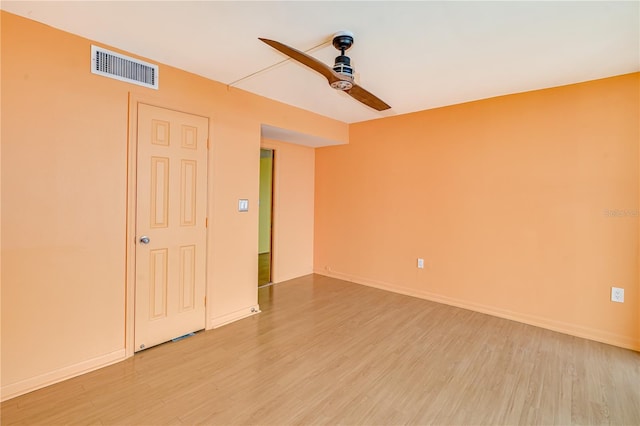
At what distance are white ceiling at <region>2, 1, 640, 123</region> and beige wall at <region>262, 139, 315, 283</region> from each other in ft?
6.04

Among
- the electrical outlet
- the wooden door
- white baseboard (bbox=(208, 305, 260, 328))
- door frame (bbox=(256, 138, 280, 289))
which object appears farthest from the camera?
door frame (bbox=(256, 138, 280, 289))

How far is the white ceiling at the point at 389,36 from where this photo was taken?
1.83 m

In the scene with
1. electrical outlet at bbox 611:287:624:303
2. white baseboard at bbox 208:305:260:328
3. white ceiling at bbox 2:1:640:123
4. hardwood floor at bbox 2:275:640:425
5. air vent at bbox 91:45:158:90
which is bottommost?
hardwood floor at bbox 2:275:640:425

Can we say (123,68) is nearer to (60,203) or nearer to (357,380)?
(60,203)

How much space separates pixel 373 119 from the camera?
443cm

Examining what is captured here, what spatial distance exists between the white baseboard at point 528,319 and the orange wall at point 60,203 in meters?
3.32

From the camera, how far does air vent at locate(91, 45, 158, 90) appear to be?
7.35 ft

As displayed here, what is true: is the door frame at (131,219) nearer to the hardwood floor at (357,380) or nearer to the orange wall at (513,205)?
the hardwood floor at (357,380)

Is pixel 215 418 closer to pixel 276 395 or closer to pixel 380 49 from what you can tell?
pixel 276 395

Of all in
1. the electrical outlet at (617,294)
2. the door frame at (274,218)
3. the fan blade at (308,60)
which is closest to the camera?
the fan blade at (308,60)

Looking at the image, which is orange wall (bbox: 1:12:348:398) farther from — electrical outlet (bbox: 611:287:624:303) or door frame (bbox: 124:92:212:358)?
electrical outlet (bbox: 611:287:624:303)

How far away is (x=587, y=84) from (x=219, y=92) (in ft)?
12.1

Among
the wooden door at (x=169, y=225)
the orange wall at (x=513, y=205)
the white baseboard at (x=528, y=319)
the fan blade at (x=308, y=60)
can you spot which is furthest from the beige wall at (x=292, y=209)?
the fan blade at (x=308, y=60)

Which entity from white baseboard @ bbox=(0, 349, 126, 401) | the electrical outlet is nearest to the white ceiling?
the electrical outlet
